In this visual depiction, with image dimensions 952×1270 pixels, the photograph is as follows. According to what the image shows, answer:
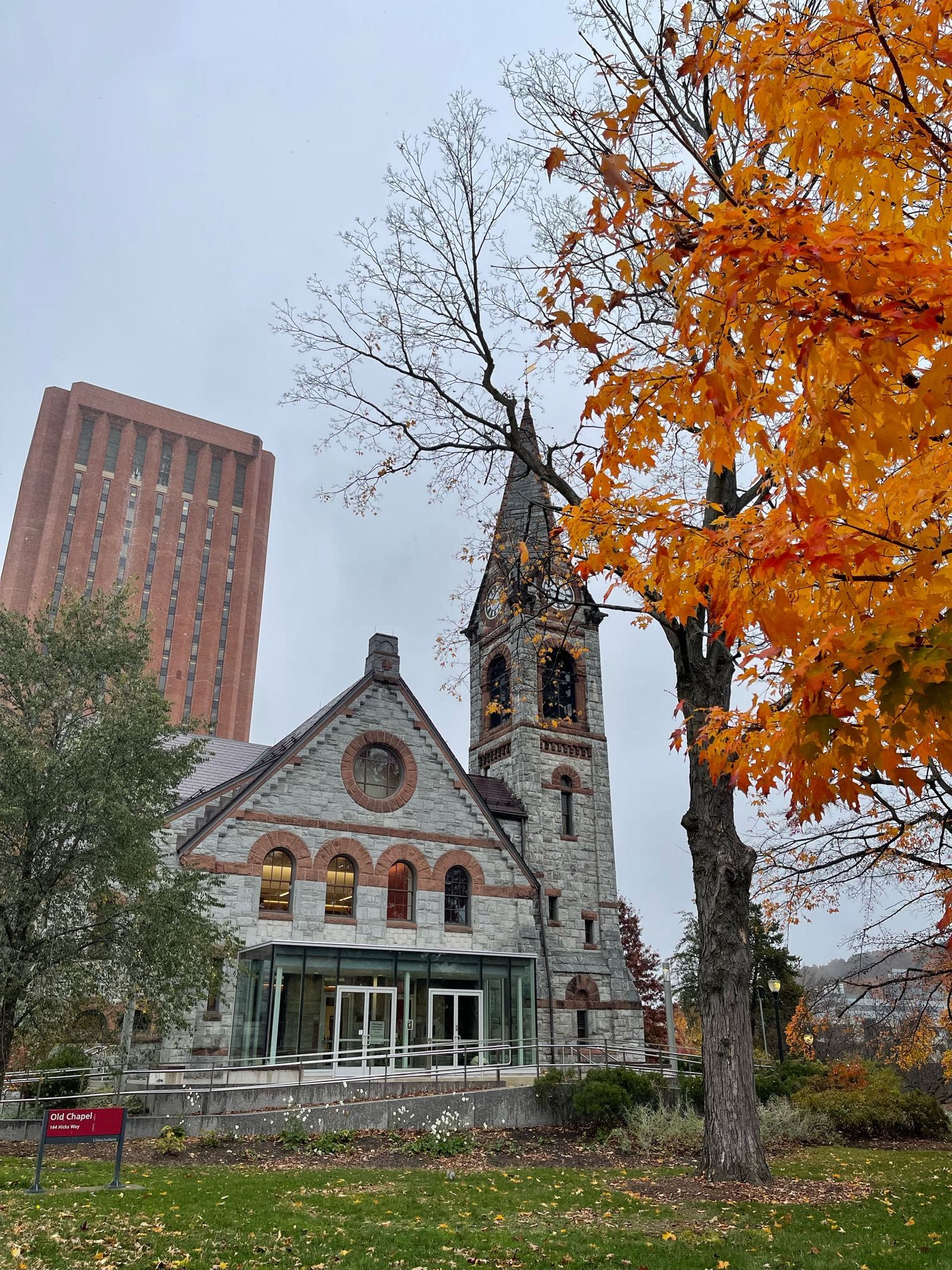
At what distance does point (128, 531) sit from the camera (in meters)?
117

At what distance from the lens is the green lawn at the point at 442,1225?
288 inches

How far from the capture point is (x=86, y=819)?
16812 mm

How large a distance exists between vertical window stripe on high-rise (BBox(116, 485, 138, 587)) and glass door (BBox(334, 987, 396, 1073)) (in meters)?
99.8

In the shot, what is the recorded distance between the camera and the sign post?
36.6 ft

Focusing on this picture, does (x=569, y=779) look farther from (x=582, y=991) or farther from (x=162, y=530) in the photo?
(x=162, y=530)

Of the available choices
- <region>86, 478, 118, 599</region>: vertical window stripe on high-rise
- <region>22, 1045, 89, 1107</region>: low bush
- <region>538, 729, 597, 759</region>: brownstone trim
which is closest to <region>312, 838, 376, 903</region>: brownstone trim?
<region>22, 1045, 89, 1107</region>: low bush

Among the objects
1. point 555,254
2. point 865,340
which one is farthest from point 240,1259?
point 555,254

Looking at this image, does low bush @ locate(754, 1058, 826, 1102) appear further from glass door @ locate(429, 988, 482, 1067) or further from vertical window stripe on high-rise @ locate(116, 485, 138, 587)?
vertical window stripe on high-rise @ locate(116, 485, 138, 587)

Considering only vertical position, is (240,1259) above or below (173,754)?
below

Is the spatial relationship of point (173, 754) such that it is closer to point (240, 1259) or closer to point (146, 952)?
point (146, 952)

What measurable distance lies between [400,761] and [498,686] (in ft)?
26.8

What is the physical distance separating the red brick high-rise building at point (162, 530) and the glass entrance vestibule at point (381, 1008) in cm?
8682

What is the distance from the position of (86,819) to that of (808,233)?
54.1 feet

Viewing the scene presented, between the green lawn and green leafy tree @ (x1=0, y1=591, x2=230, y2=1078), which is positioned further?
green leafy tree @ (x1=0, y1=591, x2=230, y2=1078)
